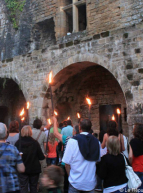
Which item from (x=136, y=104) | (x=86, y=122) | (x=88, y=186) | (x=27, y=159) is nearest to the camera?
(x=88, y=186)

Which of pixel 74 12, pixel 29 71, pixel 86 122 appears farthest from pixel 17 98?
pixel 86 122

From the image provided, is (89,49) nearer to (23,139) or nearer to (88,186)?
(23,139)

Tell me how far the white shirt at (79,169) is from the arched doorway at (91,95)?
17.4 feet

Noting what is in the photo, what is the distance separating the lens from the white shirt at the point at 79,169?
2.86 metres

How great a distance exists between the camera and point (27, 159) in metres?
3.83

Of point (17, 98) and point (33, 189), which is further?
point (17, 98)

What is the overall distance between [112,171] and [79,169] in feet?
1.30

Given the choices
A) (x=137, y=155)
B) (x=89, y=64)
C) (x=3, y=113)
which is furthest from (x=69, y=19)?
(x=137, y=155)

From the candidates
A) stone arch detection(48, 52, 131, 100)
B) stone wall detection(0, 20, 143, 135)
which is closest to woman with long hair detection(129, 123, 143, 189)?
stone wall detection(0, 20, 143, 135)

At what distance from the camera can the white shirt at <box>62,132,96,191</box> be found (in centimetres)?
286

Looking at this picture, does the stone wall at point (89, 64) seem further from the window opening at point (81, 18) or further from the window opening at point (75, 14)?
the window opening at point (81, 18)

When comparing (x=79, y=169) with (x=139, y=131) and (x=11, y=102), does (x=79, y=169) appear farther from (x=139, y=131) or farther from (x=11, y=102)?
(x=11, y=102)

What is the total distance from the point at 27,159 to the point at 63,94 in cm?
500

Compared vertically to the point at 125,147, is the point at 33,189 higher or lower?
lower
